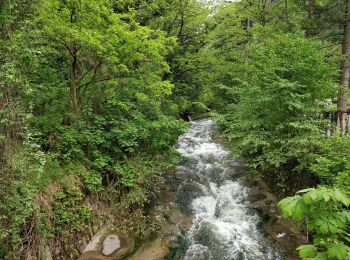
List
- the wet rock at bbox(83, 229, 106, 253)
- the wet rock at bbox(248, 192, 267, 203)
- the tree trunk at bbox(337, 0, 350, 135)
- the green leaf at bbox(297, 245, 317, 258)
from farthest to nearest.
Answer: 1. the wet rock at bbox(248, 192, 267, 203)
2. the tree trunk at bbox(337, 0, 350, 135)
3. the wet rock at bbox(83, 229, 106, 253)
4. the green leaf at bbox(297, 245, 317, 258)

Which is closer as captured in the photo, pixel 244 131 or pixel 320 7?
pixel 244 131

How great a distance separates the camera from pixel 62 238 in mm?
5645

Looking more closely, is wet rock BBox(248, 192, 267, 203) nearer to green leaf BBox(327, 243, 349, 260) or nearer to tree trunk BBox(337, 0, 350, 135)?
tree trunk BBox(337, 0, 350, 135)

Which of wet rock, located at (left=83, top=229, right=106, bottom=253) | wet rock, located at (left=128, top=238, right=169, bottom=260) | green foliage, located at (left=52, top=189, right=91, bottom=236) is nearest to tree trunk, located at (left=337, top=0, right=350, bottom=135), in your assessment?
wet rock, located at (left=128, top=238, right=169, bottom=260)

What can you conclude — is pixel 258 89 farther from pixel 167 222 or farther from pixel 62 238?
pixel 62 238

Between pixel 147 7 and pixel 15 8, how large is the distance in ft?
25.0

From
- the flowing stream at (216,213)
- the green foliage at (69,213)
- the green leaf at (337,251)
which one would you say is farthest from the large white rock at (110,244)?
the green leaf at (337,251)

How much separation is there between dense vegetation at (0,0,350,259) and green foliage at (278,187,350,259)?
8.93 ft

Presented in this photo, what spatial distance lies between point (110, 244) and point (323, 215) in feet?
18.0

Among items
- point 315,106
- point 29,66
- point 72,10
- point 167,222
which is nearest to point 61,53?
point 72,10

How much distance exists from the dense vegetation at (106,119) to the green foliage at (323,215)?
2.72m

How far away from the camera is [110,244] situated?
652 centimetres

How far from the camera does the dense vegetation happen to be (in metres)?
4.64

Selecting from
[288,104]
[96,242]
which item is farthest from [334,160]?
[96,242]
